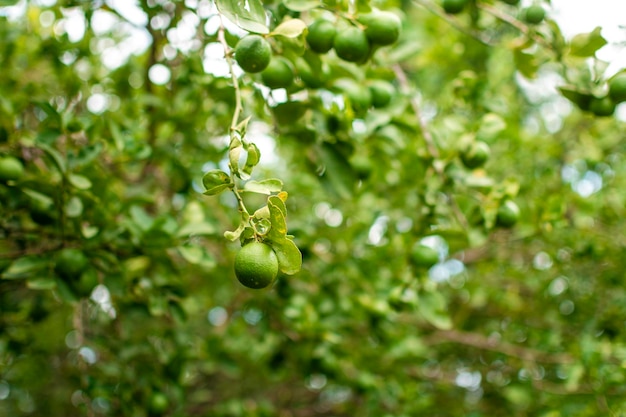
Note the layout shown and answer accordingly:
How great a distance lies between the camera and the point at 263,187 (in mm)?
1069

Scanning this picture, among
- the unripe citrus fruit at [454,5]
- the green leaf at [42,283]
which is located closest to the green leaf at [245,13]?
the unripe citrus fruit at [454,5]

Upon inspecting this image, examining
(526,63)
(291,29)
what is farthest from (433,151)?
(291,29)

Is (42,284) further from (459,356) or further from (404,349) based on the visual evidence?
(459,356)

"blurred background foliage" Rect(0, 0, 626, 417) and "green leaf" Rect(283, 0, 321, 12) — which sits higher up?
"green leaf" Rect(283, 0, 321, 12)

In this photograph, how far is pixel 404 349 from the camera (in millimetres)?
2322

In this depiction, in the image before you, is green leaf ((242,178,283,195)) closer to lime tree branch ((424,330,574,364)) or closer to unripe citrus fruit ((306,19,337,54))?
unripe citrus fruit ((306,19,337,54))

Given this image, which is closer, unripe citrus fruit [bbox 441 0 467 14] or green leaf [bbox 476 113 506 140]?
unripe citrus fruit [bbox 441 0 467 14]

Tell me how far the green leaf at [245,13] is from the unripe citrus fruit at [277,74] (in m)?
0.20

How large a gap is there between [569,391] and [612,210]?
796 millimetres

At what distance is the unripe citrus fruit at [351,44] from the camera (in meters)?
1.37

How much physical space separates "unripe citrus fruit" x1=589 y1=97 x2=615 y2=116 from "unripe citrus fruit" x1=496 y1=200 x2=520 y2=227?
360 millimetres

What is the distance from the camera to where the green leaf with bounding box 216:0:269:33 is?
3.71 feet

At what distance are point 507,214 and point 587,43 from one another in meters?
0.56

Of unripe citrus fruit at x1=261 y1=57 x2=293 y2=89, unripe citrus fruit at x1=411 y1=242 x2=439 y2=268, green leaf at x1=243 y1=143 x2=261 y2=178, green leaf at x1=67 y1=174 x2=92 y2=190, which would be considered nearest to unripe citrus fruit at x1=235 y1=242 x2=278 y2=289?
green leaf at x1=243 y1=143 x2=261 y2=178
